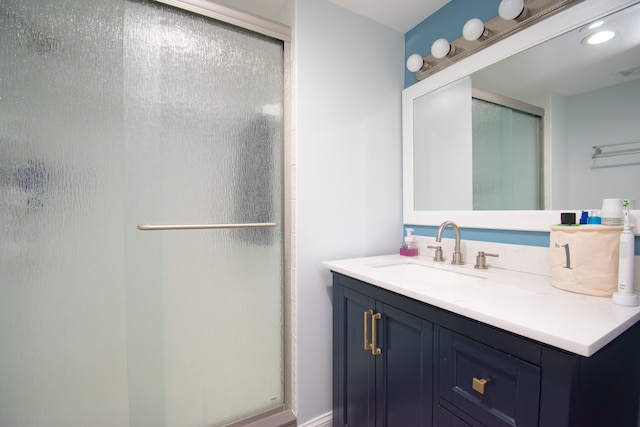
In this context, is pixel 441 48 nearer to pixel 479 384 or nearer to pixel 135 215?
pixel 479 384

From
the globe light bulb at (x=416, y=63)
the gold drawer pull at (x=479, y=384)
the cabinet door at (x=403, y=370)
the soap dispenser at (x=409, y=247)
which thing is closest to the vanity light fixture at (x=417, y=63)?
the globe light bulb at (x=416, y=63)

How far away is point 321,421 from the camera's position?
53.8 inches

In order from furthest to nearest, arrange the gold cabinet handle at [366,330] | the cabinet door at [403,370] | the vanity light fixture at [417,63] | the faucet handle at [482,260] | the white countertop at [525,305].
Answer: the vanity light fixture at [417,63], the faucet handle at [482,260], the gold cabinet handle at [366,330], the cabinet door at [403,370], the white countertop at [525,305]

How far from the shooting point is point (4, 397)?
38.2 inches

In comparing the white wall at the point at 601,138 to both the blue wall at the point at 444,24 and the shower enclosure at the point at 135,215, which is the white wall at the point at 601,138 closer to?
the blue wall at the point at 444,24

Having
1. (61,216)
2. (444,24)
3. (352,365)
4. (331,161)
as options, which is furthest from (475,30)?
(61,216)

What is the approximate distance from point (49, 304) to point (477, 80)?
79.9 inches

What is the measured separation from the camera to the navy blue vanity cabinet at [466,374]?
59 centimetres

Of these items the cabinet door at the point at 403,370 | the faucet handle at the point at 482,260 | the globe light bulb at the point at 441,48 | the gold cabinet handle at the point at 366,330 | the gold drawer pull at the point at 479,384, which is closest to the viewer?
the gold drawer pull at the point at 479,384

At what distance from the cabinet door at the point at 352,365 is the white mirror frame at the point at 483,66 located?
0.66 meters

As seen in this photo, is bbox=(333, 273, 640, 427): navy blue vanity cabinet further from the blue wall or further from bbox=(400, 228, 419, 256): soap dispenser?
the blue wall

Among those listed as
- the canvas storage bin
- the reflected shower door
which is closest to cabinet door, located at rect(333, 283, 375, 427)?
the reflected shower door

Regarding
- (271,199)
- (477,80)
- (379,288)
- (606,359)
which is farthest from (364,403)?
(477,80)

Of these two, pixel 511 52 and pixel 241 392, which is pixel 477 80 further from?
pixel 241 392
